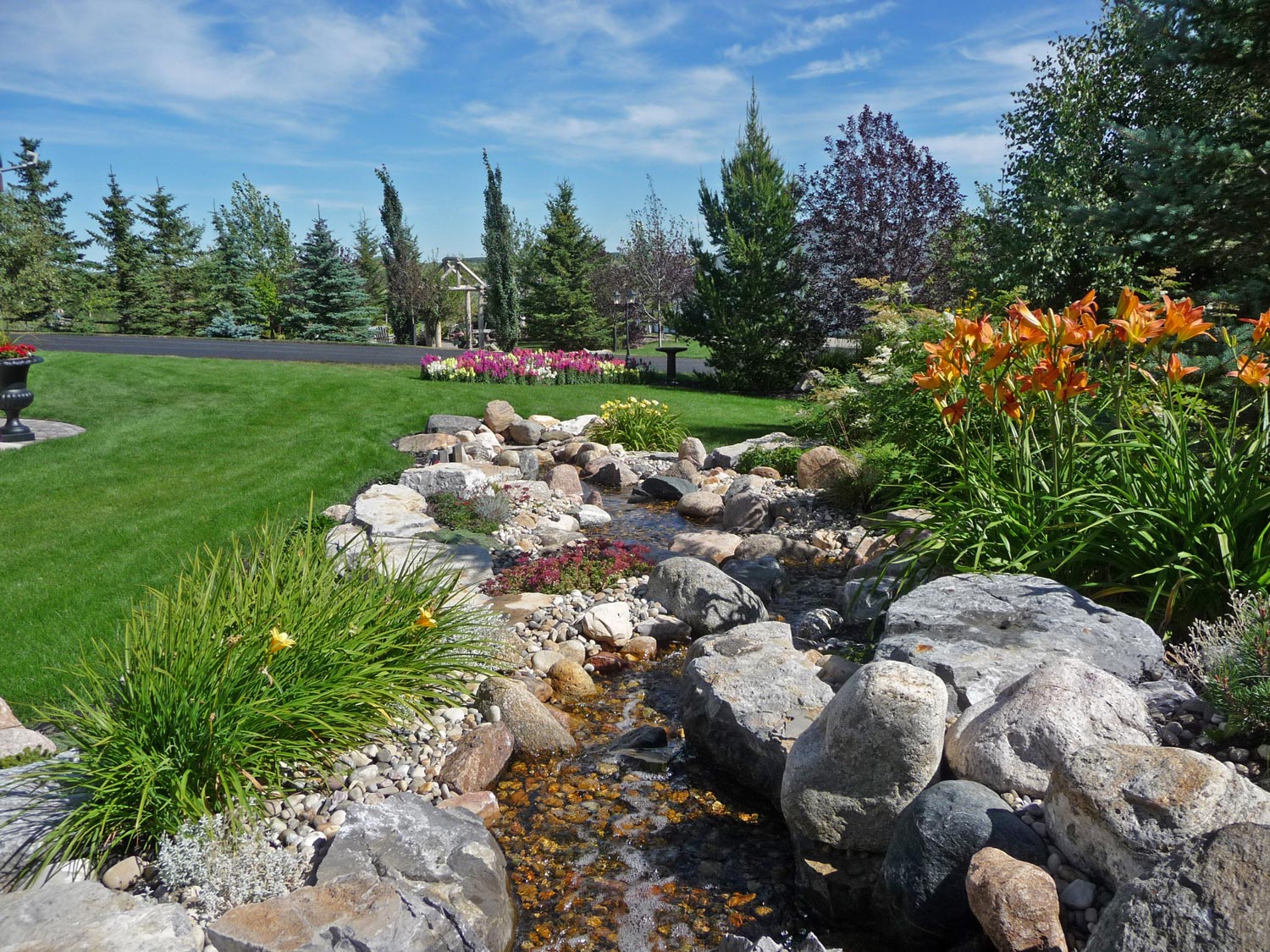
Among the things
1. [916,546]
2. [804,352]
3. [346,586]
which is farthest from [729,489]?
[804,352]

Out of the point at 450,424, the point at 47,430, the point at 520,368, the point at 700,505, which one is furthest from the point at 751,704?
the point at 520,368

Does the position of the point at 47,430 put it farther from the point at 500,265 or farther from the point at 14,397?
the point at 500,265

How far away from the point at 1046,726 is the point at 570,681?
2919 millimetres

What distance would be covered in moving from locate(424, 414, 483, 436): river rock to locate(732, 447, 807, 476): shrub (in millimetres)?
4048

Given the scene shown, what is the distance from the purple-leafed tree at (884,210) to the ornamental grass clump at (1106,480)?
46.4 ft

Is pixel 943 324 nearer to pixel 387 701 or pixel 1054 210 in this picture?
pixel 1054 210

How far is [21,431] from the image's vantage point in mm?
9891

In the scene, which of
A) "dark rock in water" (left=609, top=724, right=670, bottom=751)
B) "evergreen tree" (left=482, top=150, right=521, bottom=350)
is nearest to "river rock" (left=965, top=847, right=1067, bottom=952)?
"dark rock in water" (left=609, top=724, right=670, bottom=751)

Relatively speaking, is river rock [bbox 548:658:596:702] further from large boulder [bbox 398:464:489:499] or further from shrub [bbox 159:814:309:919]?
large boulder [bbox 398:464:489:499]

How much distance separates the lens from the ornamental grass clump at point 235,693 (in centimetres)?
301

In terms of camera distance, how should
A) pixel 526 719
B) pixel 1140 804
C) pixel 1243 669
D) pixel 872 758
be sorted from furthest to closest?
pixel 526 719 → pixel 872 758 → pixel 1243 669 → pixel 1140 804

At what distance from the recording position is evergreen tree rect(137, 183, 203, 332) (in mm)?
32688

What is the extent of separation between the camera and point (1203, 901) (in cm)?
190

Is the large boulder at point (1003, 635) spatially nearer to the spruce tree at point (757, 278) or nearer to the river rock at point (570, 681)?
the river rock at point (570, 681)
